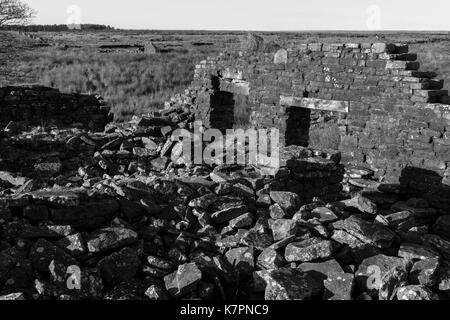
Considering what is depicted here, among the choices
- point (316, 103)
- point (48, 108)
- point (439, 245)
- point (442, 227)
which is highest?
point (316, 103)

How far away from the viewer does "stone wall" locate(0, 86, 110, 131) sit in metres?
12.3

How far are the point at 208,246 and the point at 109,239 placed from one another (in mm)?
940

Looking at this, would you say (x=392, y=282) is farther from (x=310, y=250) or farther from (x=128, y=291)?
(x=128, y=291)

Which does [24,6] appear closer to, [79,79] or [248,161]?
[79,79]

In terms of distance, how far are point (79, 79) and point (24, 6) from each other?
8439 mm

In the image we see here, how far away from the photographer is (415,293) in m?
3.64

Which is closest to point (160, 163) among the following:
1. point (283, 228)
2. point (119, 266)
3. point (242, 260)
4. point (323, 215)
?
point (323, 215)

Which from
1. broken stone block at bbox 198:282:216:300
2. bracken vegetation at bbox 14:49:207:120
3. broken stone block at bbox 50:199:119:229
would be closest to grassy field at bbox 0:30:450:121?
bracken vegetation at bbox 14:49:207:120

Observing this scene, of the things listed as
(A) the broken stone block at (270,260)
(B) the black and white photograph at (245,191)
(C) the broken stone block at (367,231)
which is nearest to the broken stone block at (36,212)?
(B) the black and white photograph at (245,191)

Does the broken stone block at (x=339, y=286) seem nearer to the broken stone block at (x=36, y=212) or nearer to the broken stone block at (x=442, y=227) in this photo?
the broken stone block at (x=36, y=212)

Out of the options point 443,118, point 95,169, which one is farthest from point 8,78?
point 443,118

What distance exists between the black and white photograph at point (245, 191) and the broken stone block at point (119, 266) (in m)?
0.01

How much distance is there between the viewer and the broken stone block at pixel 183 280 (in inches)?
146
